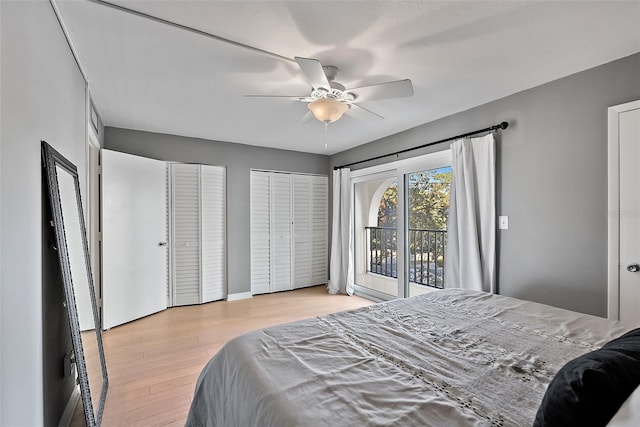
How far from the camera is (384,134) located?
157 inches

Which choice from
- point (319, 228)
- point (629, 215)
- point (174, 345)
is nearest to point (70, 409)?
point (174, 345)

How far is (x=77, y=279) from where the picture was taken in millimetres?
1802

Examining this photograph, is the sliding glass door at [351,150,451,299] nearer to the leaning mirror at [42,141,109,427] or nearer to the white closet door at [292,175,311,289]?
Answer: the white closet door at [292,175,311,289]

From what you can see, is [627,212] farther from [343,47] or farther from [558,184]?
[343,47]

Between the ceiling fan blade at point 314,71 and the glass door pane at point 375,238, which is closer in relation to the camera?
the ceiling fan blade at point 314,71

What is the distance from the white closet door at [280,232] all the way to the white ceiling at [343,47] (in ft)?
6.38

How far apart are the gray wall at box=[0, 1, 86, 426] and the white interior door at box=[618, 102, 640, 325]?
3.30 m

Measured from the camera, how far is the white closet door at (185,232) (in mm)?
4061

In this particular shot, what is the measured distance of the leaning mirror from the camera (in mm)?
1476

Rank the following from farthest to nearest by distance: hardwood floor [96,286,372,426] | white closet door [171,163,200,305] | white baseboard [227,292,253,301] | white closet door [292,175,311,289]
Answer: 1. white closet door [292,175,311,289]
2. white baseboard [227,292,253,301]
3. white closet door [171,163,200,305]
4. hardwood floor [96,286,372,426]

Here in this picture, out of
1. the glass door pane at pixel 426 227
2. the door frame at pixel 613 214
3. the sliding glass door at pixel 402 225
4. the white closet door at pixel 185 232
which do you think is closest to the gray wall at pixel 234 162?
the white closet door at pixel 185 232

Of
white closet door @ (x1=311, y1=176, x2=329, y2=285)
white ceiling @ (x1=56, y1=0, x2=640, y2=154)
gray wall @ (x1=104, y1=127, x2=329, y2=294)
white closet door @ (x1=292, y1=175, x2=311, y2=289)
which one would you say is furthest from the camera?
white closet door @ (x1=311, y1=176, x2=329, y2=285)

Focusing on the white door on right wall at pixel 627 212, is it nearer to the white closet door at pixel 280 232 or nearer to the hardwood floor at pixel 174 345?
the hardwood floor at pixel 174 345

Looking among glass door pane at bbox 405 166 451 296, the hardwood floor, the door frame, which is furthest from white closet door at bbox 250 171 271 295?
the door frame
